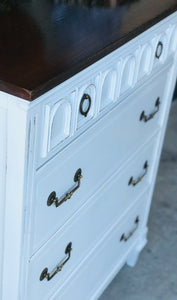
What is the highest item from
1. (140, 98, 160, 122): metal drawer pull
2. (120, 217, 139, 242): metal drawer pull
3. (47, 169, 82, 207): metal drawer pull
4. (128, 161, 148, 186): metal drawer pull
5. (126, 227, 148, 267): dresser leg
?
(47, 169, 82, 207): metal drawer pull

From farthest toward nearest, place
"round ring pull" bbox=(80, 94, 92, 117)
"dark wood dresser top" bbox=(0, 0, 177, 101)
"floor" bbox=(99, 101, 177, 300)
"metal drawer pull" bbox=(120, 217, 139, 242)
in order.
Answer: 1. "floor" bbox=(99, 101, 177, 300)
2. "metal drawer pull" bbox=(120, 217, 139, 242)
3. "round ring pull" bbox=(80, 94, 92, 117)
4. "dark wood dresser top" bbox=(0, 0, 177, 101)

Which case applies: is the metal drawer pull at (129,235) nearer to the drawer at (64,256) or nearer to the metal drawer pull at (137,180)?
the drawer at (64,256)

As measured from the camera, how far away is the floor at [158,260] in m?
1.67

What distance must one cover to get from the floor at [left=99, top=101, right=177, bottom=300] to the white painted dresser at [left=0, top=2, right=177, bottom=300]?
0.43 feet

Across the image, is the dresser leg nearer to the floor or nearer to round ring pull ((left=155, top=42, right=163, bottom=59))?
the floor

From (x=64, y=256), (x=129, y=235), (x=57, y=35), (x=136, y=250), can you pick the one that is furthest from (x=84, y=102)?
(x=136, y=250)

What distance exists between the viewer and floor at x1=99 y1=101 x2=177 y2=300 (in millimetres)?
1675

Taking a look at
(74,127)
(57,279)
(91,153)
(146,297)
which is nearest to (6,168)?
(74,127)

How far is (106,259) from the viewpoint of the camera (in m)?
1.48

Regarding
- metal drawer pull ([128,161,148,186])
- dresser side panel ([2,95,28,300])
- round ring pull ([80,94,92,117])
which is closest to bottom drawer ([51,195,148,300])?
metal drawer pull ([128,161,148,186])

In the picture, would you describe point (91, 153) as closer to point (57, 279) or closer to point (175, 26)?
point (57, 279)

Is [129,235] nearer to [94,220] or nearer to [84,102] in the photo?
[94,220]

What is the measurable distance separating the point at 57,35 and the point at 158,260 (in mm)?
1081

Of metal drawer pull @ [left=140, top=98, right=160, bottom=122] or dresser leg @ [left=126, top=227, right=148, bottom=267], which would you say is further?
dresser leg @ [left=126, top=227, right=148, bottom=267]
